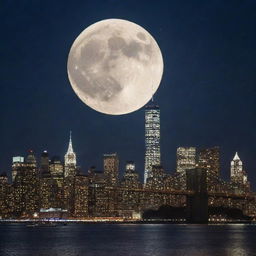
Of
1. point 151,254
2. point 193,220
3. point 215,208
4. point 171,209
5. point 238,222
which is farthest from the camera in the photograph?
point 238,222

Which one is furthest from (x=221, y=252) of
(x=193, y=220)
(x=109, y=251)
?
(x=193, y=220)

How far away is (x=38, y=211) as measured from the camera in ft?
576

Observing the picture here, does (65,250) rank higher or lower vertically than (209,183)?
lower

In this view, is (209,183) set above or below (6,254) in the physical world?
above

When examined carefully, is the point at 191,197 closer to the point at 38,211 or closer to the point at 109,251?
the point at 109,251

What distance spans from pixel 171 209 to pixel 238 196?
3618cm

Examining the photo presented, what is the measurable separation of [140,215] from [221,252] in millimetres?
113297

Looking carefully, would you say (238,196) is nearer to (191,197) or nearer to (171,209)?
(191,197)

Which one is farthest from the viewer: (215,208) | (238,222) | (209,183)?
(238,222)

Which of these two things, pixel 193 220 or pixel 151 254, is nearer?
pixel 151 254

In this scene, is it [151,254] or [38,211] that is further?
[38,211]

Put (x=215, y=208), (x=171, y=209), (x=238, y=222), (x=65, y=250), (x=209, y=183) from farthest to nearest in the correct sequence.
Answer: (x=238, y=222)
(x=171, y=209)
(x=215, y=208)
(x=209, y=183)
(x=65, y=250)

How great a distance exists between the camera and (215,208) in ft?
438

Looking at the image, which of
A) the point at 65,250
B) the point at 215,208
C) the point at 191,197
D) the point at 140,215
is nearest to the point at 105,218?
the point at 140,215
